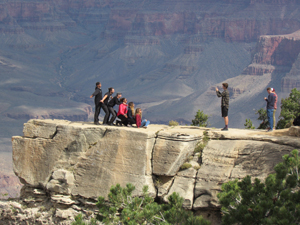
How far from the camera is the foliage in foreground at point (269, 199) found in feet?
44.3

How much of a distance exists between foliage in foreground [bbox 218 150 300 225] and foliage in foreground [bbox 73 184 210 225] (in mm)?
1039

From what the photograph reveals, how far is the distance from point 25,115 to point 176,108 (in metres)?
51.1

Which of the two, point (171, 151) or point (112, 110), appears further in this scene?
point (112, 110)

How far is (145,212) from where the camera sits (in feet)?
49.3

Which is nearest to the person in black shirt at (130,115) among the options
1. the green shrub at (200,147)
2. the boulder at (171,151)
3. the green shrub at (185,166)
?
the boulder at (171,151)

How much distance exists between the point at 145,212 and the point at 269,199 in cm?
364

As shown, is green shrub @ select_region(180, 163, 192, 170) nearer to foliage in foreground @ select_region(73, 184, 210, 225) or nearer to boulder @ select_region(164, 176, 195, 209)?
boulder @ select_region(164, 176, 195, 209)

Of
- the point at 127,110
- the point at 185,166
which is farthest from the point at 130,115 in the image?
the point at 185,166

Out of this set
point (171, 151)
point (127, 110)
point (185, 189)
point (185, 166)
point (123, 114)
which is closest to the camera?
point (185, 189)

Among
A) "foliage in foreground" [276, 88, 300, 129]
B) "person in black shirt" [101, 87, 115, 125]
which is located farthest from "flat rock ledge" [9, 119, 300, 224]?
"foliage in foreground" [276, 88, 300, 129]

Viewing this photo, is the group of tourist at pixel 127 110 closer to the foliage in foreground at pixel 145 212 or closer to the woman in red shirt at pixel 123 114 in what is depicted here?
the woman in red shirt at pixel 123 114

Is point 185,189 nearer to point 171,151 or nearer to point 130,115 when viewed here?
point 171,151

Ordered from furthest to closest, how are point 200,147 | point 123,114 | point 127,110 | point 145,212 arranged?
1. point 127,110
2. point 123,114
3. point 200,147
4. point 145,212

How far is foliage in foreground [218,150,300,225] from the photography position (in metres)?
13.5
